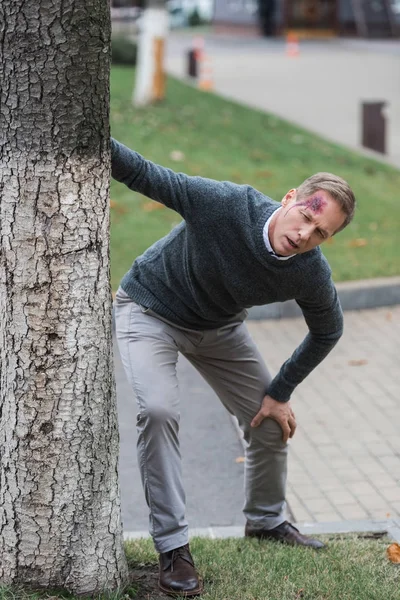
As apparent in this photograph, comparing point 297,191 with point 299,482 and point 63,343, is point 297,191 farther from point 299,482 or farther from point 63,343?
point 299,482

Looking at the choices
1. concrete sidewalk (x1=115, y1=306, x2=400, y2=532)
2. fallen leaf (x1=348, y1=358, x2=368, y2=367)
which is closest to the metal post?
concrete sidewalk (x1=115, y1=306, x2=400, y2=532)

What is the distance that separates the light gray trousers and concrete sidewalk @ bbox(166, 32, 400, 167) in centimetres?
1005

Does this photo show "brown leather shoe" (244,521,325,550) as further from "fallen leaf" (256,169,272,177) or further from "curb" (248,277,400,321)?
"fallen leaf" (256,169,272,177)

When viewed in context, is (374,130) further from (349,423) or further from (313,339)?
(313,339)

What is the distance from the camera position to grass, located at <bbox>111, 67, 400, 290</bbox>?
889 centimetres

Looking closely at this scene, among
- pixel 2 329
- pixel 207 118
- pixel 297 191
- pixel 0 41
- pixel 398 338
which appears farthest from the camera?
pixel 207 118

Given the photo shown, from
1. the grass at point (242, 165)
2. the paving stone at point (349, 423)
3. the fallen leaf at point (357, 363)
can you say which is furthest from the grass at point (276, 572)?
the grass at point (242, 165)

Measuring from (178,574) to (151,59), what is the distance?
13574mm

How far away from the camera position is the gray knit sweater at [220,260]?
11.9ft

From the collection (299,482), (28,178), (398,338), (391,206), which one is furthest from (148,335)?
(391,206)

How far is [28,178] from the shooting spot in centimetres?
311

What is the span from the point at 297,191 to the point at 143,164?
0.55 metres

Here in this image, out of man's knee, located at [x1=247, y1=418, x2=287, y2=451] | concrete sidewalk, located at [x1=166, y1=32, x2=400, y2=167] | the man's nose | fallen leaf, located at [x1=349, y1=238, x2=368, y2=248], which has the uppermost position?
the man's nose

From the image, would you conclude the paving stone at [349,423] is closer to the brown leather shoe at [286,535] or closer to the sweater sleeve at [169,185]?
the brown leather shoe at [286,535]
